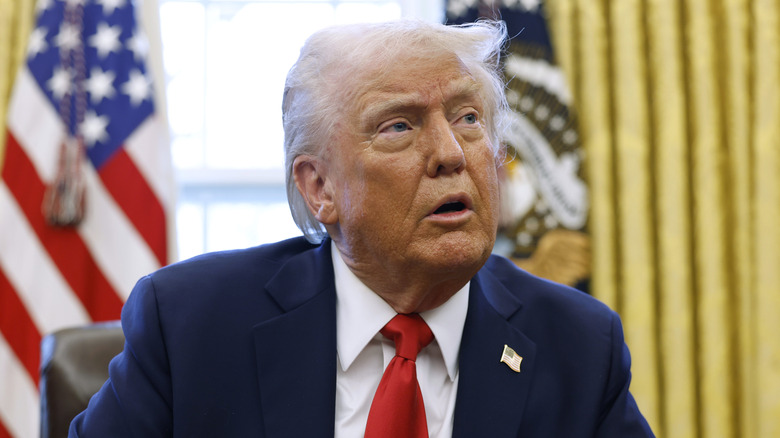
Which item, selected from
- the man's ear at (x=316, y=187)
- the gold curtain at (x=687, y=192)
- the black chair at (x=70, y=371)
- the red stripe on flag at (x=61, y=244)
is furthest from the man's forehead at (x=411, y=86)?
the red stripe on flag at (x=61, y=244)

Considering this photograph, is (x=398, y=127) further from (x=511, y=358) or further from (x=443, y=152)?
(x=511, y=358)

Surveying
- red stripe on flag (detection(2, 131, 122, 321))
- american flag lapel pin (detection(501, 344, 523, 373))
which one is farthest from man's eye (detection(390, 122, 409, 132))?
red stripe on flag (detection(2, 131, 122, 321))

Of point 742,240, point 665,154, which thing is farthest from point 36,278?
point 742,240

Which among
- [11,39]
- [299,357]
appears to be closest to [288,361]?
A: [299,357]

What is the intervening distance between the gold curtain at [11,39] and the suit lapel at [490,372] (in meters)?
2.05

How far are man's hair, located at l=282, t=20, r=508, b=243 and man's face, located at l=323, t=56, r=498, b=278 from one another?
0.08 feet

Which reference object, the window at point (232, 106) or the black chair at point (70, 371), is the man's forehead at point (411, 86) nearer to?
the black chair at point (70, 371)

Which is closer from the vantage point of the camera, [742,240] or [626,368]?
[626,368]

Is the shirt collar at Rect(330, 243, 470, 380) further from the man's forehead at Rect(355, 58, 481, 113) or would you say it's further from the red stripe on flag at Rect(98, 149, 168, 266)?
the red stripe on flag at Rect(98, 149, 168, 266)

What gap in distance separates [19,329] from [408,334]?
1.89 m

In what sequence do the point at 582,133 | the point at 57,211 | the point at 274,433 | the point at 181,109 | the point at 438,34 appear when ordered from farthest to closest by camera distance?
the point at 181,109 < the point at 582,133 < the point at 57,211 < the point at 438,34 < the point at 274,433

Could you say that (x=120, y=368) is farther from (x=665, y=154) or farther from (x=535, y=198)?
(x=665, y=154)

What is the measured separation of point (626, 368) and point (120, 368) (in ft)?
3.17

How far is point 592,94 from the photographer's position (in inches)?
115
